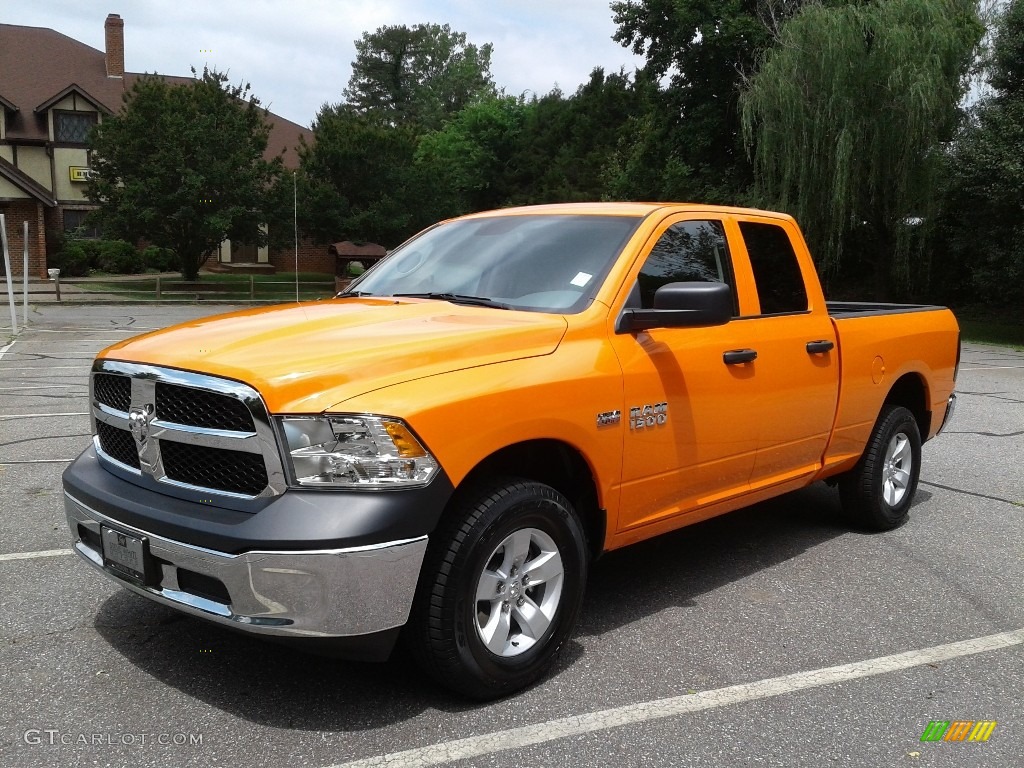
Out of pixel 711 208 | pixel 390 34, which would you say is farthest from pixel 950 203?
pixel 390 34

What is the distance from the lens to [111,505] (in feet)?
10.8

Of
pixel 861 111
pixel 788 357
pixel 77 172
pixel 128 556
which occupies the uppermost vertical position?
pixel 861 111

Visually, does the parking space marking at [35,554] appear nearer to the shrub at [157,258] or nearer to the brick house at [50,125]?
the brick house at [50,125]

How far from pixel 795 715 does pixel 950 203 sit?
80.7ft

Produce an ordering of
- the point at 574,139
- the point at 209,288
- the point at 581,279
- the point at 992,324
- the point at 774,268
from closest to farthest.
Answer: the point at 581,279
the point at 774,268
the point at 992,324
the point at 209,288
the point at 574,139

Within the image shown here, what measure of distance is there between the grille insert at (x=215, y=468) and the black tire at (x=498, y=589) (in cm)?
63

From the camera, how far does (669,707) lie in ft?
11.1

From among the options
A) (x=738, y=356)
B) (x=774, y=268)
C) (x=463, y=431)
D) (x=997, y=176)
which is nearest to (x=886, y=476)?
(x=774, y=268)

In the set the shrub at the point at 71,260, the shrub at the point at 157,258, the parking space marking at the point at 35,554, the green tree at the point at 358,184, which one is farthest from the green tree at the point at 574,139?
the parking space marking at the point at 35,554

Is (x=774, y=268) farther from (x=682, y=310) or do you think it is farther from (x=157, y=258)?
(x=157, y=258)

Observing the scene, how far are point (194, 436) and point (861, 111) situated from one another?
22.3 metres

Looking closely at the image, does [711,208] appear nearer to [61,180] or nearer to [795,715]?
[795,715]

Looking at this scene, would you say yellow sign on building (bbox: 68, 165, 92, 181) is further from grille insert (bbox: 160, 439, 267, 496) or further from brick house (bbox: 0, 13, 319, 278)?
grille insert (bbox: 160, 439, 267, 496)

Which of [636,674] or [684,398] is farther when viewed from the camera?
[684,398]
